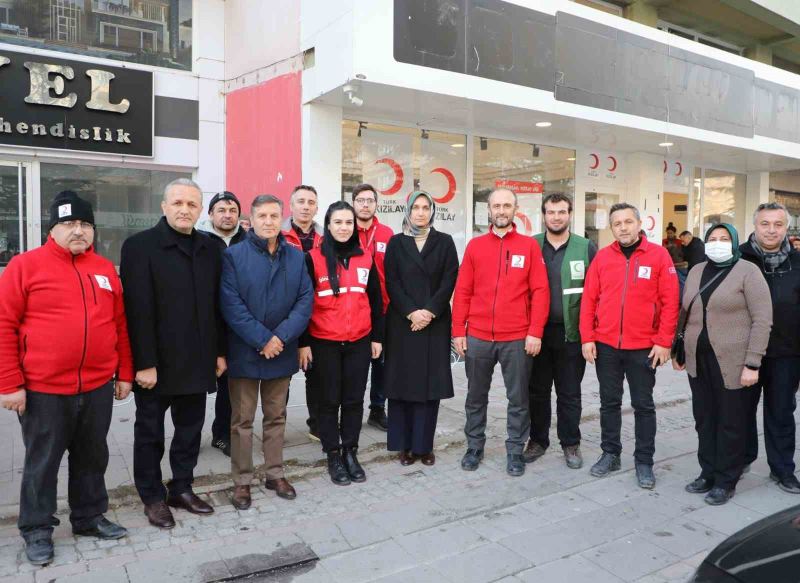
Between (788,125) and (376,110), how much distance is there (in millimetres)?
8899

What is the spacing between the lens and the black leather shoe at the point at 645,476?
14.8 feet

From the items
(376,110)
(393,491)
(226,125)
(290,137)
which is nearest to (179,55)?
(226,125)

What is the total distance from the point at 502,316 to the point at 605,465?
139cm

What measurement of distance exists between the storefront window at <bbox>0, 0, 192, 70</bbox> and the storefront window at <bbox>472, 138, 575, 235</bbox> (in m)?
4.79

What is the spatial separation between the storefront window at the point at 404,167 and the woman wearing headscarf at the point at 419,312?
159 inches

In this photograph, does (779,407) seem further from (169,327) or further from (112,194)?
(112,194)

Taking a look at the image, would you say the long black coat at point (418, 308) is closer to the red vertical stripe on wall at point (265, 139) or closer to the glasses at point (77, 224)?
the glasses at point (77, 224)

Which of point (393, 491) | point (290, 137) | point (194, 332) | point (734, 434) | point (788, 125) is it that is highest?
point (788, 125)

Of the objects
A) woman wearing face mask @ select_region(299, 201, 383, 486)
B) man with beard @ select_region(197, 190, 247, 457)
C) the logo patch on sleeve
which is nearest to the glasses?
the logo patch on sleeve

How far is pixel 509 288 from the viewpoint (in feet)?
15.4

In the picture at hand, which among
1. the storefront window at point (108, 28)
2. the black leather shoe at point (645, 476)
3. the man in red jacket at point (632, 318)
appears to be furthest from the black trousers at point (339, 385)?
the storefront window at point (108, 28)

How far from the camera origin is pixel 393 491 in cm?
443

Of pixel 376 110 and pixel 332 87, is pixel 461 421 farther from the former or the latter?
pixel 376 110

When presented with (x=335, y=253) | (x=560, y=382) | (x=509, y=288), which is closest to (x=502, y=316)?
(x=509, y=288)
